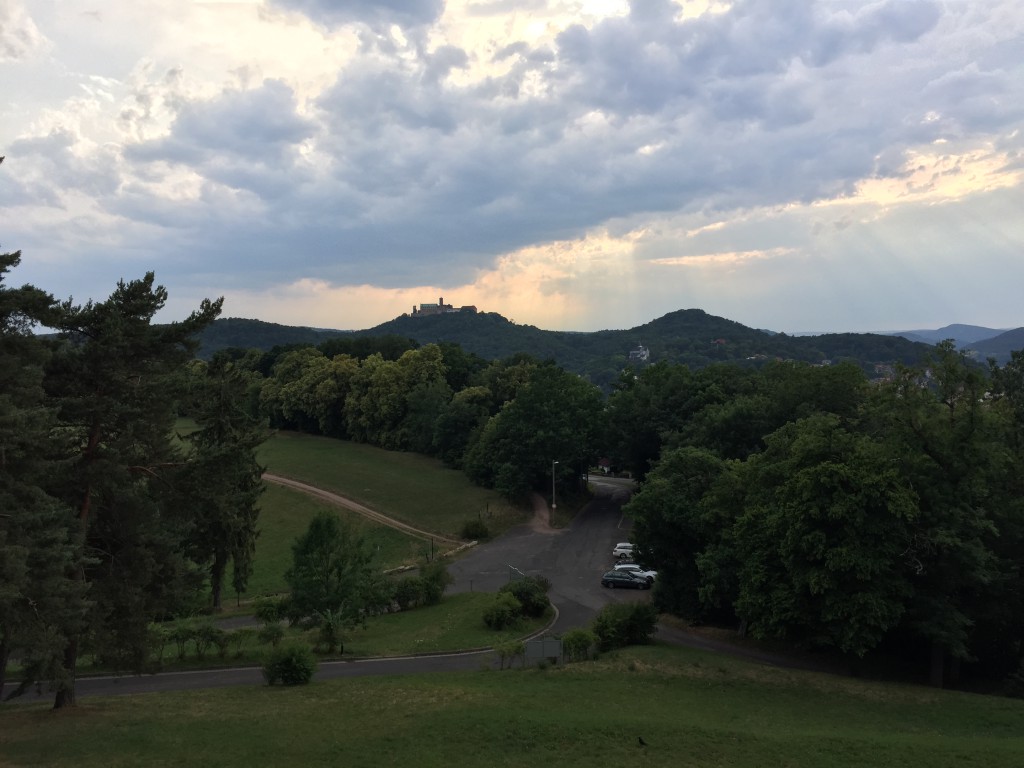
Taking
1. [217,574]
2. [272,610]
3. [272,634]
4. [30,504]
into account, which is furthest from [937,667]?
[217,574]

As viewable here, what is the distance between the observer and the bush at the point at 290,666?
20453mm

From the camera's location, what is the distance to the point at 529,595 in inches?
1191

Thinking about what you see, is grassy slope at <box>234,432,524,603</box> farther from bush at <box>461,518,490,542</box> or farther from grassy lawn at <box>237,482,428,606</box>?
bush at <box>461,518,490,542</box>

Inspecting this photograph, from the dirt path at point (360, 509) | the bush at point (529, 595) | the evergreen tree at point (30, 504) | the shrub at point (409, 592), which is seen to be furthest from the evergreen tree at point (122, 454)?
the dirt path at point (360, 509)

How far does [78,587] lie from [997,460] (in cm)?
2646

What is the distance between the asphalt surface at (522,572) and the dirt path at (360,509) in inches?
153

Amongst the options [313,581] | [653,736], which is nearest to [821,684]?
[653,736]

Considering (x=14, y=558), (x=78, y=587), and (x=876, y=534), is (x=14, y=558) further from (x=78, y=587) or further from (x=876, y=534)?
(x=876, y=534)

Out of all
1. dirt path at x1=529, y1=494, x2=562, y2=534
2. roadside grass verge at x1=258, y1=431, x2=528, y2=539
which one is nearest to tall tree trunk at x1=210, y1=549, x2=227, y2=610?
roadside grass verge at x1=258, y1=431, x2=528, y2=539

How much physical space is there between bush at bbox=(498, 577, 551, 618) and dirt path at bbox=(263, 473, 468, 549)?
16.1m

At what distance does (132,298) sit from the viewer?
54.3 feet

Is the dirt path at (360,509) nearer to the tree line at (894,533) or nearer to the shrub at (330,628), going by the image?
the shrub at (330,628)

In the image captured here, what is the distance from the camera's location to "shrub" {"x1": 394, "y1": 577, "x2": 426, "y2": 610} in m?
32.9

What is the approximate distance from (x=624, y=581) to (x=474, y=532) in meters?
15.4
